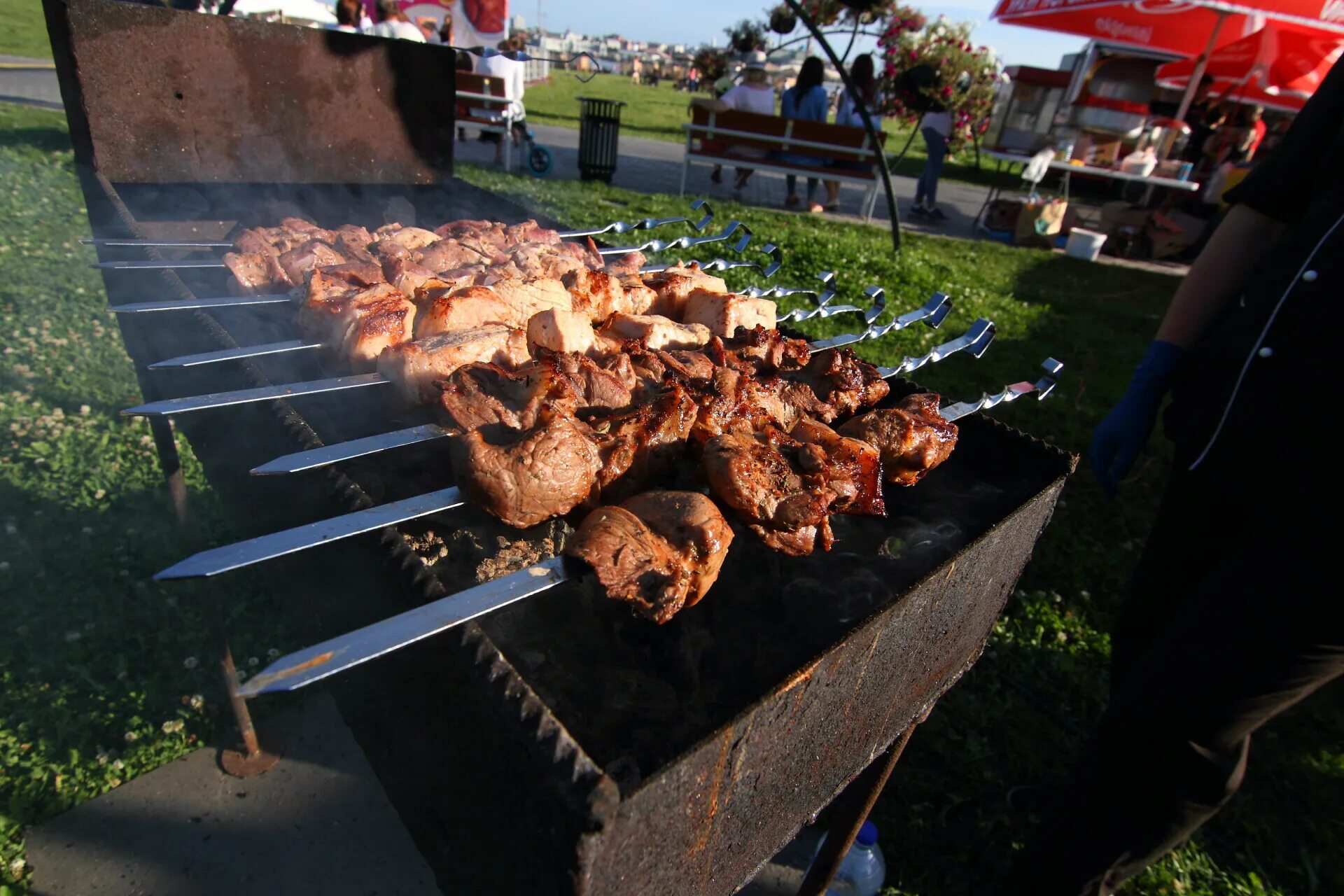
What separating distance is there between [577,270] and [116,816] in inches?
104

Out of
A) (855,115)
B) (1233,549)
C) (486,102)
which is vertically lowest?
(1233,549)

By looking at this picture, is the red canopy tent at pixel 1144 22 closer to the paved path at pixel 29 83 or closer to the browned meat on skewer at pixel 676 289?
the browned meat on skewer at pixel 676 289

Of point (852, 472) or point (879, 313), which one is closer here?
point (852, 472)

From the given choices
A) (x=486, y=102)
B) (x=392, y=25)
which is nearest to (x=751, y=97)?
(x=486, y=102)

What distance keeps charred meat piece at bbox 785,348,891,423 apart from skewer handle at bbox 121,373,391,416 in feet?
4.60

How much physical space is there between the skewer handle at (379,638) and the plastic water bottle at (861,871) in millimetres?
2166

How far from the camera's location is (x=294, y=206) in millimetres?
3811

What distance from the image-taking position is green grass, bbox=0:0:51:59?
1755 centimetres

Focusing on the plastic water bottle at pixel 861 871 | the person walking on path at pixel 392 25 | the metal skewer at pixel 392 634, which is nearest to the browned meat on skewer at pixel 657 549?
the metal skewer at pixel 392 634

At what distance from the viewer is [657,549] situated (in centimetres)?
155

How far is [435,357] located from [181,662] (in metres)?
2.31

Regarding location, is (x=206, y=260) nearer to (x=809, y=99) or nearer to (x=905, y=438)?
(x=905, y=438)

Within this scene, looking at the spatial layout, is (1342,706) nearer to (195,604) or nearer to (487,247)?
(487,247)

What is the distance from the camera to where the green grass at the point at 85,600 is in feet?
9.26
